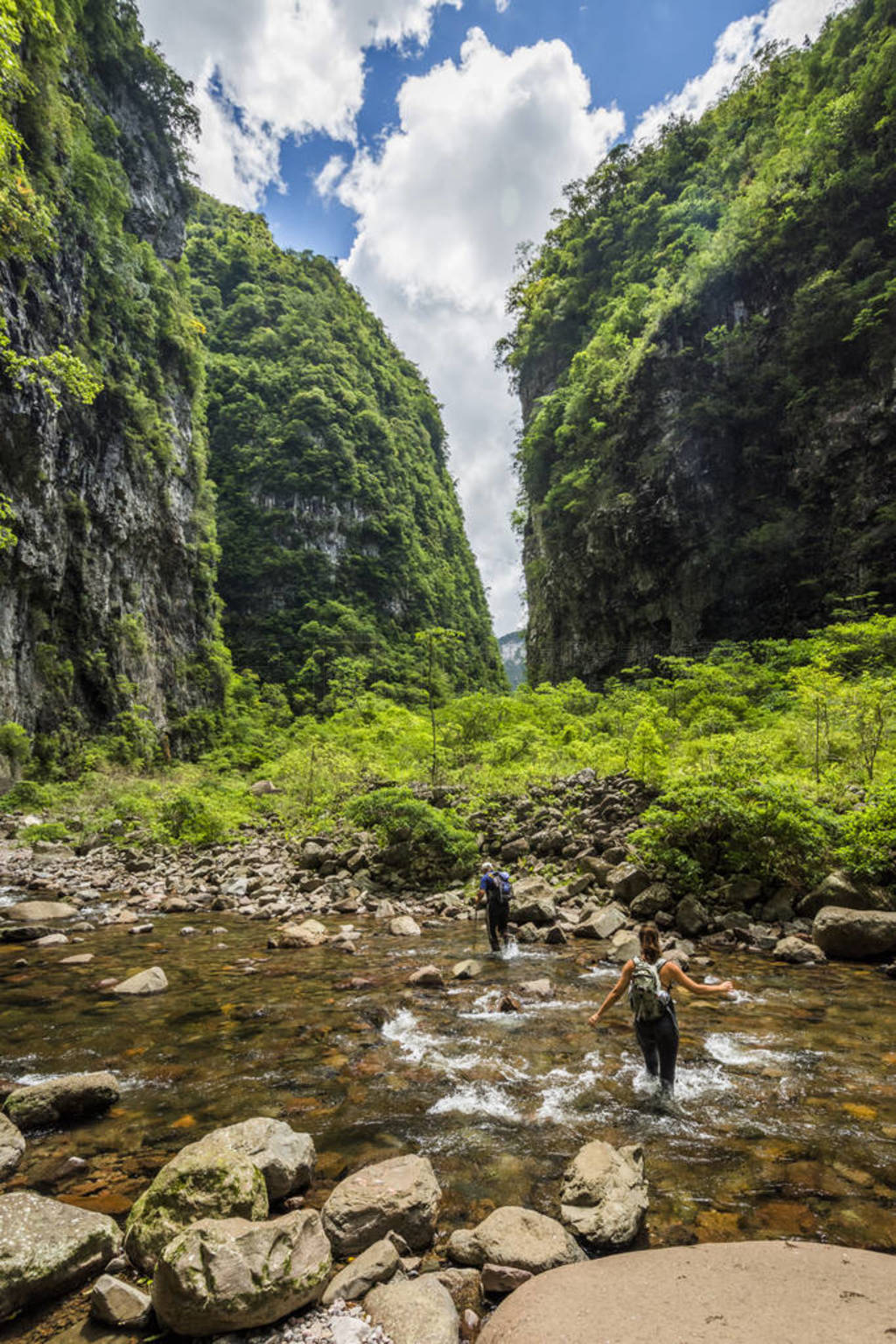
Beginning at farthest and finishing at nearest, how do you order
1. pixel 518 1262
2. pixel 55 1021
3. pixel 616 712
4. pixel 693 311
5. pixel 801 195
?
1. pixel 693 311
2. pixel 801 195
3. pixel 616 712
4. pixel 55 1021
5. pixel 518 1262

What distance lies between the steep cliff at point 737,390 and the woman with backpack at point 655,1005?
2104 cm

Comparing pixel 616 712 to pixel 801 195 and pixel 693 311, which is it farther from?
pixel 801 195

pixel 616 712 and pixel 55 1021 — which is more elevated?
pixel 616 712

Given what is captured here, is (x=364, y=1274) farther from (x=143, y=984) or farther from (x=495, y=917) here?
(x=495, y=917)

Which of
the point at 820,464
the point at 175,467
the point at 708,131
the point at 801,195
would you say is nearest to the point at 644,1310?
the point at 820,464

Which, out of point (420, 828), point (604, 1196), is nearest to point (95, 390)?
point (420, 828)

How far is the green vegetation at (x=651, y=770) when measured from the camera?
8.76m

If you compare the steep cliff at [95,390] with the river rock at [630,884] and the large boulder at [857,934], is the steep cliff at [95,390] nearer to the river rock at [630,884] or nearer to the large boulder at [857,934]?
the river rock at [630,884]

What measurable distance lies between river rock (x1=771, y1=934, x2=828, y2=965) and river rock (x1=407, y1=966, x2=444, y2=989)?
4.32m

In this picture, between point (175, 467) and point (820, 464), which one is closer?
point (820, 464)

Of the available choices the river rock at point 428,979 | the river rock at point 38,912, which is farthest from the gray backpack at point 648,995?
the river rock at point 38,912

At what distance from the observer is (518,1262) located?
2748 millimetres

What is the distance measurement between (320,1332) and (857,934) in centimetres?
731

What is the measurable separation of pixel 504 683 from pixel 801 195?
2221 inches
